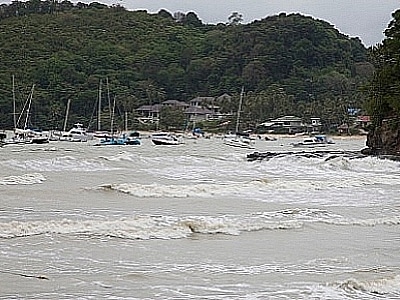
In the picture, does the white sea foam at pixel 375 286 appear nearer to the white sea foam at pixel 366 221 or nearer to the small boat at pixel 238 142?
the white sea foam at pixel 366 221

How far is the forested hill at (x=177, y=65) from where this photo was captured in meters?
105

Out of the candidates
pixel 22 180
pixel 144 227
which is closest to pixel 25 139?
pixel 22 180

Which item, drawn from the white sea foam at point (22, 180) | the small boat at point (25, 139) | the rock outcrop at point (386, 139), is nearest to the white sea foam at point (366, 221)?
the white sea foam at point (22, 180)

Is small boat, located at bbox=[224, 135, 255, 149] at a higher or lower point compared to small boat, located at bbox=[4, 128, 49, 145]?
higher

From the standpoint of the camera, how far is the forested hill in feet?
346

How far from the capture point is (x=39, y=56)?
111938 mm

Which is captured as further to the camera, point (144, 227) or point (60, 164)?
point (60, 164)

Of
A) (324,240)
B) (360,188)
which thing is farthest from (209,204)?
(360,188)

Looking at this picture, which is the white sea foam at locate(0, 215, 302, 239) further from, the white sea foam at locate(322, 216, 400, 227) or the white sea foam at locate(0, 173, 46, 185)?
the white sea foam at locate(0, 173, 46, 185)

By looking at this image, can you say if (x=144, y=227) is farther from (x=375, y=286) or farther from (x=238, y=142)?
(x=238, y=142)

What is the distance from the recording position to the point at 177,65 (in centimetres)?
12119

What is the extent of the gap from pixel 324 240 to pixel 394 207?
8.19 metres

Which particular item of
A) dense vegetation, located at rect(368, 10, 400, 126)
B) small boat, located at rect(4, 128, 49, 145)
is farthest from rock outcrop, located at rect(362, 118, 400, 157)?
small boat, located at rect(4, 128, 49, 145)

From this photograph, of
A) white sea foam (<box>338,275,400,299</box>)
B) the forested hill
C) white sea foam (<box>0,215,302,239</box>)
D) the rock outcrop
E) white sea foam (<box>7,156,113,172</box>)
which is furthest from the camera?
the forested hill
